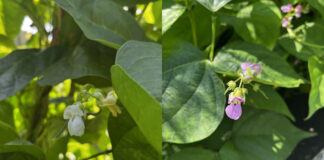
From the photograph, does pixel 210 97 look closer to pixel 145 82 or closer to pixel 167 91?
pixel 167 91

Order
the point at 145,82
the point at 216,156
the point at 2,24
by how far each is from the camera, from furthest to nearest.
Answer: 1. the point at 216,156
2. the point at 2,24
3. the point at 145,82

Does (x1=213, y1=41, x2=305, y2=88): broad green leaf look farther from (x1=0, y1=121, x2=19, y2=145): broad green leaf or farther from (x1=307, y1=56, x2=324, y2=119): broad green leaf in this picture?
(x1=0, y1=121, x2=19, y2=145): broad green leaf

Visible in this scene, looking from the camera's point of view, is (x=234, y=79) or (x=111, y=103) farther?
(x=234, y=79)

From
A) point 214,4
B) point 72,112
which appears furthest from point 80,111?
point 214,4

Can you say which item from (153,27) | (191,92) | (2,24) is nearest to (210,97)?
(191,92)

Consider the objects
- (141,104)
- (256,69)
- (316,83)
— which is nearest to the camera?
(141,104)

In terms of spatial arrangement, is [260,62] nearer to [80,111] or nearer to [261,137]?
[261,137]

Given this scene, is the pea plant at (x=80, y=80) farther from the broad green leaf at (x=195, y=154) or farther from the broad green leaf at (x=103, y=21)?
the broad green leaf at (x=195, y=154)
